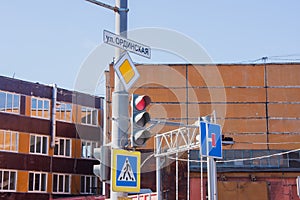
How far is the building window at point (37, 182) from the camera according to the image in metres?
42.2

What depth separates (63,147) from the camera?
149ft

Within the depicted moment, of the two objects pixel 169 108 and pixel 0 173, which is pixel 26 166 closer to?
pixel 0 173

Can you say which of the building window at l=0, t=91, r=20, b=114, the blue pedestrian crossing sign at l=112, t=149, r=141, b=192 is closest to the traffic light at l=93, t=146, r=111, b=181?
the blue pedestrian crossing sign at l=112, t=149, r=141, b=192

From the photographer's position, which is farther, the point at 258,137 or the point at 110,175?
the point at 258,137

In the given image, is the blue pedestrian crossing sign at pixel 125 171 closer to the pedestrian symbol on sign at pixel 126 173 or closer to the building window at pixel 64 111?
the pedestrian symbol on sign at pixel 126 173

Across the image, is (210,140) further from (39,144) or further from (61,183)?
(61,183)

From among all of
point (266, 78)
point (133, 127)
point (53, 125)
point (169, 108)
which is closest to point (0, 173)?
point (53, 125)

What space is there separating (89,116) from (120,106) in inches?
1504

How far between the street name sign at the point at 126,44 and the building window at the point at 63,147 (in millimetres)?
36431

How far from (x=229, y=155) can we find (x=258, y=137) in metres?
2.49

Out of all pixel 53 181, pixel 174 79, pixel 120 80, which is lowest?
pixel 53 181

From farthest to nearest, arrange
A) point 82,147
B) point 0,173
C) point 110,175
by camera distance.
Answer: point 82,147 < point 0,173 < point 110,175

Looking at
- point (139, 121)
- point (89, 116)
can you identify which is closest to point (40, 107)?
point (89, 116)

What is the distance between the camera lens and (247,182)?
41.5 m
